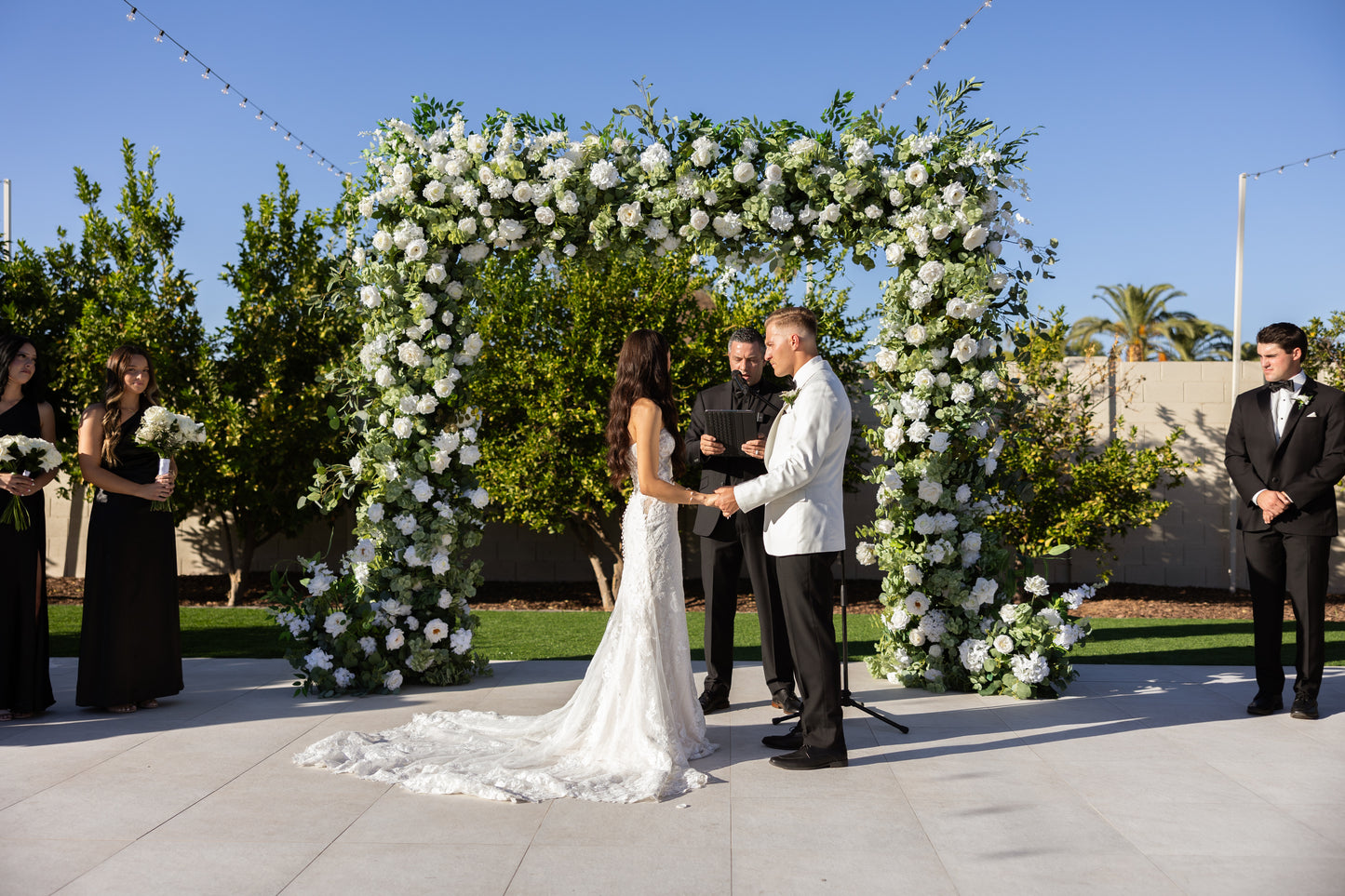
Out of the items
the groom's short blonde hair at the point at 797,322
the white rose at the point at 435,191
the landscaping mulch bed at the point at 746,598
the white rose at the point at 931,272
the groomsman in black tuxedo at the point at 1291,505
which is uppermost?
the white rose at the point at 435,191

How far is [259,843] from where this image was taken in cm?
329

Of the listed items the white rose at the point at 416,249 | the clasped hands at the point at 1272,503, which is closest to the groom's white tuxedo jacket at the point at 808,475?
the clasped hands at the point at 1272,503

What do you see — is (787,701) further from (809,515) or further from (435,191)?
(435,191)

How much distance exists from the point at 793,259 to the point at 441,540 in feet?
9.08

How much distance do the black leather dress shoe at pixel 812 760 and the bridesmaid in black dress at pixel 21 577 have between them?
393 cm

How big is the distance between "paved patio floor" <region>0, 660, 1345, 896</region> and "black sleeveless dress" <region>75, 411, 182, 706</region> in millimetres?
177

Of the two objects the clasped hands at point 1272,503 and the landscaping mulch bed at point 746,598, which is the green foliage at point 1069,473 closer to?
the landscaping mulch bed at point 746,598

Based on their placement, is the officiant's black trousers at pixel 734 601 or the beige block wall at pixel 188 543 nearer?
the officiant's black trousers at pixel 734 601

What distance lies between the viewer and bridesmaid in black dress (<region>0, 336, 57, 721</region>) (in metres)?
5.03

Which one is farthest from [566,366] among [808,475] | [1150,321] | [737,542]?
[1150,321]

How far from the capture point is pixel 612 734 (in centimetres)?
425

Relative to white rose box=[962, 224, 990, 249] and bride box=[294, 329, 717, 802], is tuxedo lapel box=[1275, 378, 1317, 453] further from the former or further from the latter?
bride box=[294, 329, 717, 802]

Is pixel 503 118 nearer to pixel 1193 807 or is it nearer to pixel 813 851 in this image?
pixel 813 851

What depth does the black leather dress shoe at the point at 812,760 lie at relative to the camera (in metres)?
4.18
